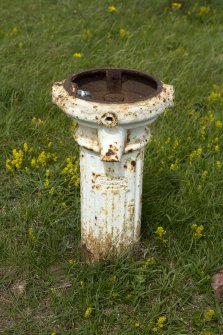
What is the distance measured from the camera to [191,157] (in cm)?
354

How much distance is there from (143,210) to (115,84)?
2.86 ft

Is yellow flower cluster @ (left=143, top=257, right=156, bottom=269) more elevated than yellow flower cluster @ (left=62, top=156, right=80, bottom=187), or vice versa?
yellow flower cluster @ (left=62, top=156, right=80, bottom=187)

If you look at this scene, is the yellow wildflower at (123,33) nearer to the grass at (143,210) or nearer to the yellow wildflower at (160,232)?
the grass at (143,210)

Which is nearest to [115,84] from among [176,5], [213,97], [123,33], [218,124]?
[218,124]

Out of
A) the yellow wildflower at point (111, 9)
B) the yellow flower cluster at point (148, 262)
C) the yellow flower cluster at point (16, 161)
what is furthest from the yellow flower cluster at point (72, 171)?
the yellow wildflower at point (111, 9)

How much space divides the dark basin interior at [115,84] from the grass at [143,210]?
2.58ft

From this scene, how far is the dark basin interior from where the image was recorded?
2654mm

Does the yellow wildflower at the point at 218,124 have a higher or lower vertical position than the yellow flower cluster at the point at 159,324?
higher

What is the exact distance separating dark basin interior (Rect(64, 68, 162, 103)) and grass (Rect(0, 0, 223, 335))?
79 cm

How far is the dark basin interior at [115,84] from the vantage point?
2.65 m

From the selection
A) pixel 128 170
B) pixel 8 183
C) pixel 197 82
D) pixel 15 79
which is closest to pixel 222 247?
pixel 128 170

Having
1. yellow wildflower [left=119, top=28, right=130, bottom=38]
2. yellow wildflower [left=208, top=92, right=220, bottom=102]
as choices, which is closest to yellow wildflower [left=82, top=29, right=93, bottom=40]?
yellow wildflower [left=119, top=28, right=130, bottom=38]

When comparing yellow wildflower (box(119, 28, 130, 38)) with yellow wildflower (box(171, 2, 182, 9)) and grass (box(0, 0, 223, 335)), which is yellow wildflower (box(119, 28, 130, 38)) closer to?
grass (box(0, 0, 223, 335))

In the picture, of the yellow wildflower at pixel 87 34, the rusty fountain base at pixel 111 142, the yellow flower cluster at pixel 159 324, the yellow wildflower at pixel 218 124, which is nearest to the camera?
the rusty fountain base at pixel 111 142
